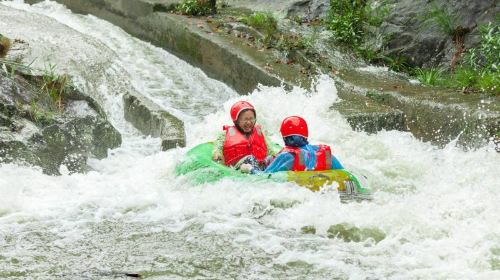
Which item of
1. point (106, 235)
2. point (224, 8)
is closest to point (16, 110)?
point (106, 235)

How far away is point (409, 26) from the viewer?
1201 cm

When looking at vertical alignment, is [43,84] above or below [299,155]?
above

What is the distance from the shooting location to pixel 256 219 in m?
6.46

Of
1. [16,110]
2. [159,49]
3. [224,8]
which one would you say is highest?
[224,8]

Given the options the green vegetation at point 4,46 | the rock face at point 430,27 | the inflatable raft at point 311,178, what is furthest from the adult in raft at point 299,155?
the rock face at point 430,27

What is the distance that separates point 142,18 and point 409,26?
5508mm

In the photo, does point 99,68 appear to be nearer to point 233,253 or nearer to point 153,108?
point 153,108

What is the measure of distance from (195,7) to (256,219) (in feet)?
28.0

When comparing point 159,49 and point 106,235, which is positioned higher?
point 159,49

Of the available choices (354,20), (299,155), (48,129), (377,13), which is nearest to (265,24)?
(354,20)

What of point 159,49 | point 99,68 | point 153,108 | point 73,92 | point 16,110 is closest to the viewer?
point 16,110

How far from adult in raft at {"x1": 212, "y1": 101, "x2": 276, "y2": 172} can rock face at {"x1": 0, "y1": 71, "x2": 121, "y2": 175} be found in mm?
1695

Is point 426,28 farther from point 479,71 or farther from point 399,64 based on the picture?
point 479,71

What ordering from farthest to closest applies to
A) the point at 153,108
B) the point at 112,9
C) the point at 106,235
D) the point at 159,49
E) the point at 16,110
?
the point at 112,9 → the point at 159,49 → the point at 153,108 → the point at 16,110 → the point at 106,235
